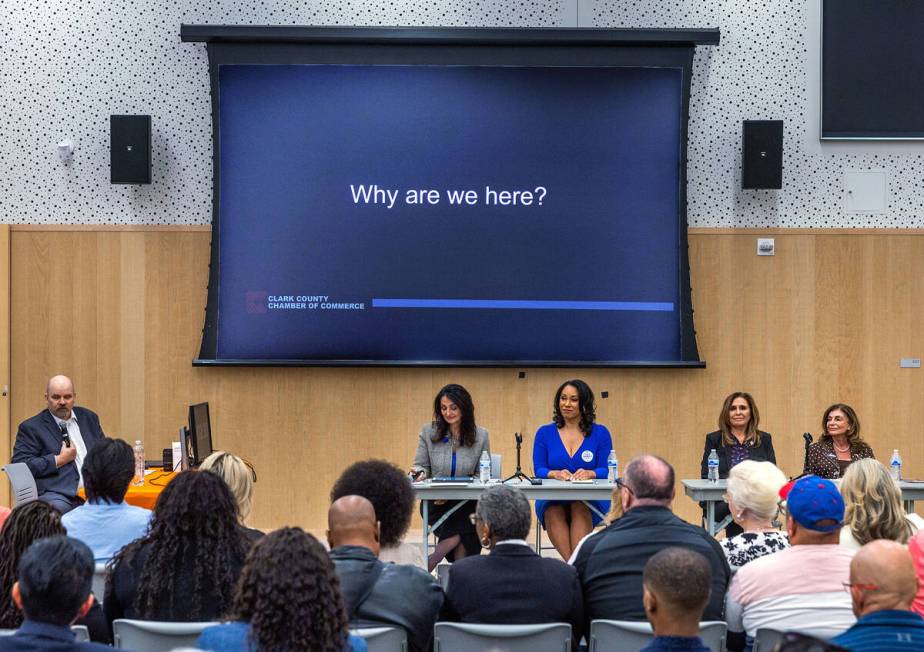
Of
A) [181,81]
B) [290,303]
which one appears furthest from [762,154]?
[181,81]

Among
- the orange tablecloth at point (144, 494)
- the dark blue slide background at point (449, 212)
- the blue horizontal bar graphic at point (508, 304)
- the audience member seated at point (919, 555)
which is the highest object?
the dark blue slide background at point (449, 212)

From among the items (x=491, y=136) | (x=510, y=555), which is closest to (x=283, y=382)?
(x=491, y=136)

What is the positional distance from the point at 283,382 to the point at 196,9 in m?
3.10

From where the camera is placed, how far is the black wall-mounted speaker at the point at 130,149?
803 cm

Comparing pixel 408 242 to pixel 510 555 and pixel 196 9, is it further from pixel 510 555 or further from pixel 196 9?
pixel 510 555

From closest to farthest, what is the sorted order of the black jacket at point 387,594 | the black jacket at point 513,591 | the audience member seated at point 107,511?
the black jacket at point 387,594 < the black jacket at point 513,591 < the audience member seated at point 107,511

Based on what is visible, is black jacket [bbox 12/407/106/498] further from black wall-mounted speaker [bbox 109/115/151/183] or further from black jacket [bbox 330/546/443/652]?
black jacket [bbox 330/546/443/652]

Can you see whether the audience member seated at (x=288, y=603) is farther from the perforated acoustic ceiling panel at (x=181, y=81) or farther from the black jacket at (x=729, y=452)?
the perforated acoustic ceiling panel at (x=181, y=81)

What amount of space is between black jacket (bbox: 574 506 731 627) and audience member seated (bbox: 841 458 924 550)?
725mm

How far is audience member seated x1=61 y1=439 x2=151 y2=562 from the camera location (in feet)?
13.2

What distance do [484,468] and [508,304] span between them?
206cm

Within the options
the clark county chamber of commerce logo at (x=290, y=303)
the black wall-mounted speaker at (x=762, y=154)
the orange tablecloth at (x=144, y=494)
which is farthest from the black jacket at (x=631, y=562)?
the black wall-mounted speaker at (x=762, y=154)

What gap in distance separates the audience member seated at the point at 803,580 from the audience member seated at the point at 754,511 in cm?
38

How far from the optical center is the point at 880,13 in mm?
8250
